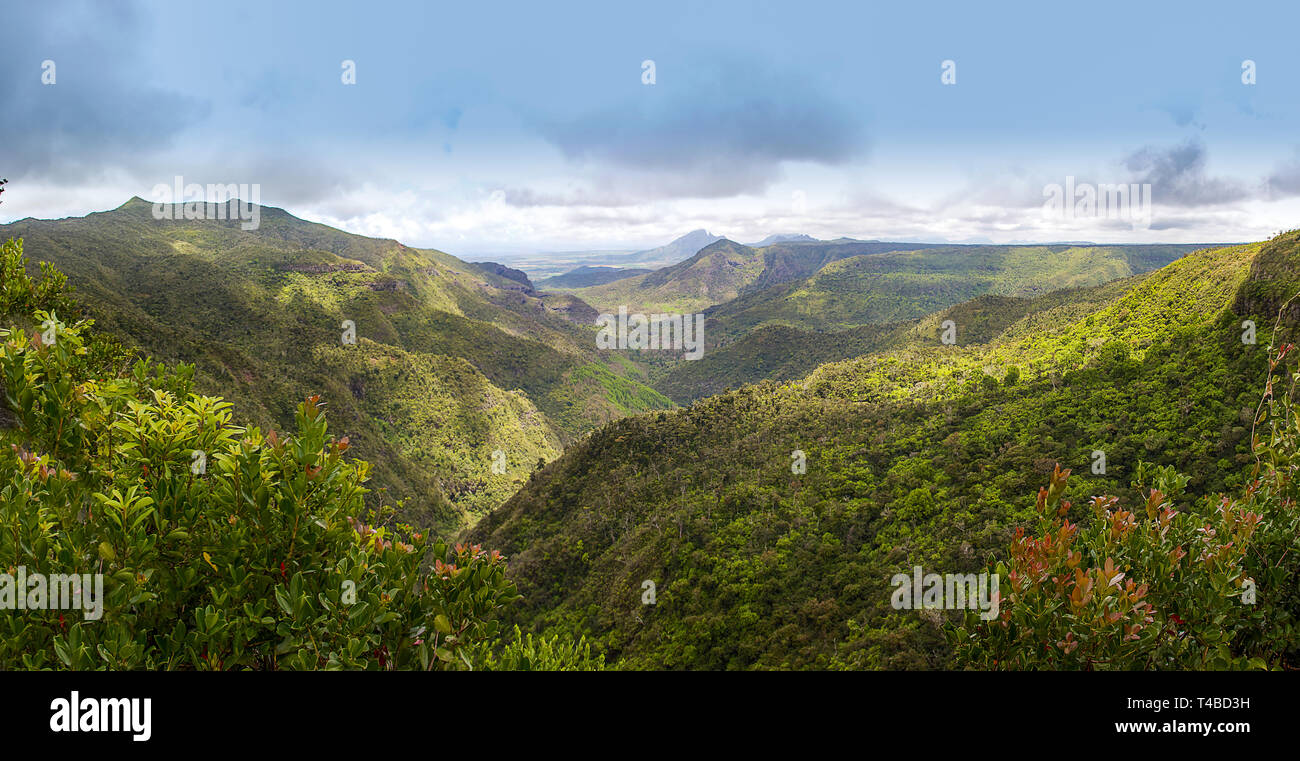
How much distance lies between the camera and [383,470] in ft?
246

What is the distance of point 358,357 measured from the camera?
10438 centimetres

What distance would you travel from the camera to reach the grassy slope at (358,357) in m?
71.8

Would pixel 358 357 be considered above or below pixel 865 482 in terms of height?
above

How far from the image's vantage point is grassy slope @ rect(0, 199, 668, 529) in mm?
71750

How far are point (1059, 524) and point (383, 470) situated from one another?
81.6 meters

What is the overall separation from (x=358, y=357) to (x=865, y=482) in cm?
9793

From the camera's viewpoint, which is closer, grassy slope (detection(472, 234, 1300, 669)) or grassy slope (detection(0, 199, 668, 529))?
grassy slope (detection(472, 234, 1300, 669))

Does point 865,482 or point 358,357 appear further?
point 358,357

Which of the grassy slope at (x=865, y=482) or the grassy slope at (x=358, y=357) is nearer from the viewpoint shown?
the grassy slope at (x=865, y=482)

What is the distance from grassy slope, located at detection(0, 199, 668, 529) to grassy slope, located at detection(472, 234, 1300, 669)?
25.8m

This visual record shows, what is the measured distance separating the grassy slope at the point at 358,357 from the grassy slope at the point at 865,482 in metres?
25.8

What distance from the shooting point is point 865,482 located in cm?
3809
